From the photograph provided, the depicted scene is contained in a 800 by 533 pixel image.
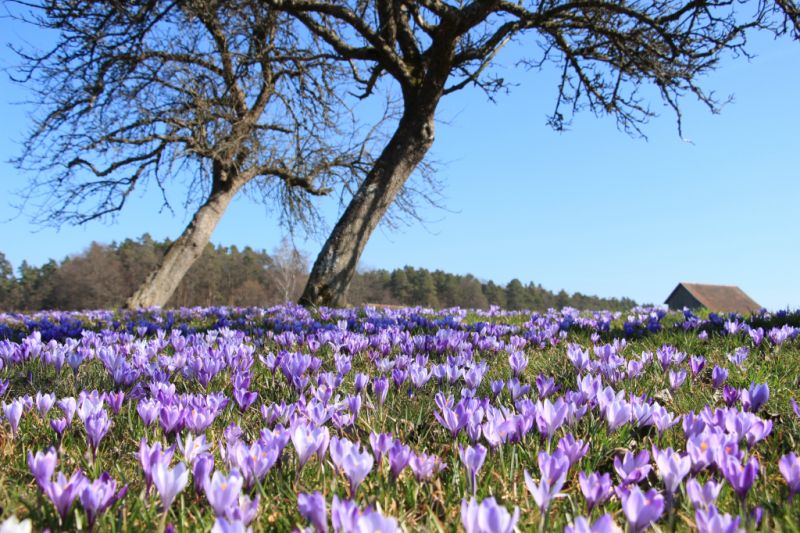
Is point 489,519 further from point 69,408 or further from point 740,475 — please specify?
point 69,408

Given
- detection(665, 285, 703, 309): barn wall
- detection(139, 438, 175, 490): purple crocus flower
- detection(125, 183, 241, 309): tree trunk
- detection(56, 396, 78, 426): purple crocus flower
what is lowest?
detection(665, 285, 703, 309): barn wall

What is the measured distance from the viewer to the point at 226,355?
115 inches

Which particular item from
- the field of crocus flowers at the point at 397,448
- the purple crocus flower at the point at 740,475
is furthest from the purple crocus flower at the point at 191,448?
the purple crocus flower at the point at 740,475

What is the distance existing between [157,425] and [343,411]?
2.24 feet

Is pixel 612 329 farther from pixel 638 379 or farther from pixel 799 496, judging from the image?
pixel 799 496

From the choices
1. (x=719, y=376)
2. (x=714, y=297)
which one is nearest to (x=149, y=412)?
(x=719, y=376)

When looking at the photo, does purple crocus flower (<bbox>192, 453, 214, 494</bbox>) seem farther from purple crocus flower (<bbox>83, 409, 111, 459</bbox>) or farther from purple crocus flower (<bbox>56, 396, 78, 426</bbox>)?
purple crocus flower (<bbox>56, 396, 78, 426</bbox>)

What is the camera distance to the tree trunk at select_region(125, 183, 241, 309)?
42.7 feet

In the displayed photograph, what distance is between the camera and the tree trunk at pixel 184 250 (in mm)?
13023

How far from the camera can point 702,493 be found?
1208mm

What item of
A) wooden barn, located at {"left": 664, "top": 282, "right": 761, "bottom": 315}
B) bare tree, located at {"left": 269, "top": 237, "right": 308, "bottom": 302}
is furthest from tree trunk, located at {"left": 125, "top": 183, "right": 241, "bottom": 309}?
wooden barn, located at {"left": 664, "top": 282, "right": 761, "bottom": 315}

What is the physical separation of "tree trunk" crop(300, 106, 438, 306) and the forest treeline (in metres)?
40.8

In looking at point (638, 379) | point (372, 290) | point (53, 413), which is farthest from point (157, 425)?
point (372, 290)

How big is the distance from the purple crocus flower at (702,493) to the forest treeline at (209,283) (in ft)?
161
